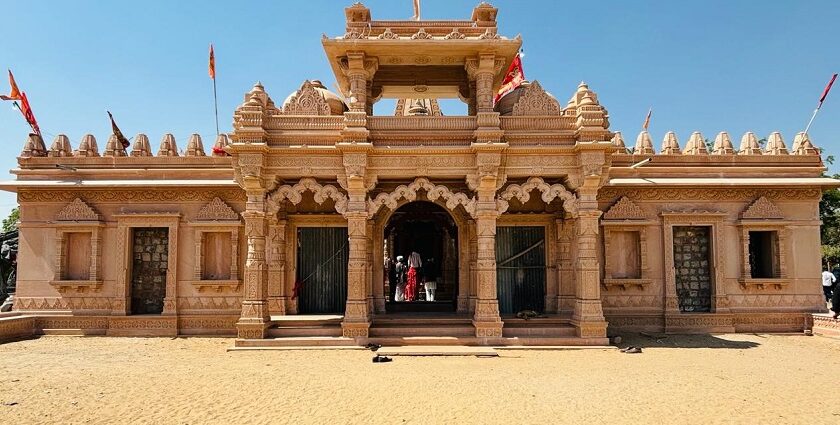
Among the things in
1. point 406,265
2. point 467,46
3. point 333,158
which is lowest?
point 406,265

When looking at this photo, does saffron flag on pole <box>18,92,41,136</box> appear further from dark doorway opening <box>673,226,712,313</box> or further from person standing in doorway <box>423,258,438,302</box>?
dark doorway opening <box>673,226,712,313</box>

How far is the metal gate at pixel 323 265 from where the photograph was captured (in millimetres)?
13102

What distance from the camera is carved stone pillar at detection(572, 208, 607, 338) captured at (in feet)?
34.3

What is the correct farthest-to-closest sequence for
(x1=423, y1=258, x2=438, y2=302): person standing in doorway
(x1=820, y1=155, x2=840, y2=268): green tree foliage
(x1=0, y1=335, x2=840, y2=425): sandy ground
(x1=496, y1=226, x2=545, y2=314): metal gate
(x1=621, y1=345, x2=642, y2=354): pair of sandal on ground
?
(x1=820, y1=155, x2=840, y2=268): green tree foliage → (x1=423, y1=258, x2=438, y2=302): person standing in doorway → (x1=496, y1=226, x2=545, y2=314): metal gate → (x1=621, y1=345, x2=642, y2=354): pair of sandal on ground → (x1=0, y1=335, x2=840, y2=425): sandy ground

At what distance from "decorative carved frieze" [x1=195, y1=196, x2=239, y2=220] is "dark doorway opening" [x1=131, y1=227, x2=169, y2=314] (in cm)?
123

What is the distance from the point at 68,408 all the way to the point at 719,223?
13774mm

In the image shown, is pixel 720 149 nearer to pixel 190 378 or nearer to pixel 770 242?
pixel 770 242

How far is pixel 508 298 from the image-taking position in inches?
515

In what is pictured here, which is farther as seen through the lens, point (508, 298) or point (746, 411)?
point (508, 298)

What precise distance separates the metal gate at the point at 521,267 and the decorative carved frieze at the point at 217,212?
6836 mm

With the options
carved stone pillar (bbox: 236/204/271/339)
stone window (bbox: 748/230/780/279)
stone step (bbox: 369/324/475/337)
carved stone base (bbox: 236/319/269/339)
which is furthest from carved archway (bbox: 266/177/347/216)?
stone window (bbox: 748/230/780/279)

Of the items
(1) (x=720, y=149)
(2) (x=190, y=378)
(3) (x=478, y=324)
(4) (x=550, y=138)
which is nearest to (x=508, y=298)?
(3) (x=478, y=324)

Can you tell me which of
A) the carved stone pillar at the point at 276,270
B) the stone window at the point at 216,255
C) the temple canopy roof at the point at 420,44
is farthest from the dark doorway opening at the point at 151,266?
the temple canopy roof at the point at 420,44

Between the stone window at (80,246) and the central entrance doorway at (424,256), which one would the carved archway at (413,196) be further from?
the stone window at (80,246)
